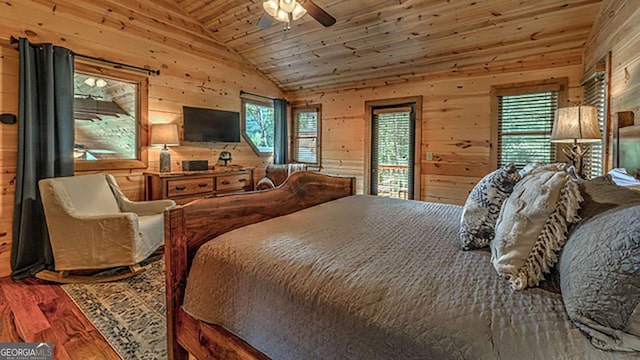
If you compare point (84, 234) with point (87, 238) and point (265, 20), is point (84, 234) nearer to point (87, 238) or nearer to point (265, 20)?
point (87, 238)

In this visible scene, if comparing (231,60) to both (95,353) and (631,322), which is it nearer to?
(95,353)

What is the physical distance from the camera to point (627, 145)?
6.23 feet

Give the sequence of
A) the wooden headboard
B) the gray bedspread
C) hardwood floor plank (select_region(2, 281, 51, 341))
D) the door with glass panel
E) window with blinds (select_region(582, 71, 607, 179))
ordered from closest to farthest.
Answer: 1. the gray bedspread
2. the wooden headboard
3. hardwood floor plank (select_region(2, 281, 51, 341))
4. window with blinds (select_region(582, 71, 607, 179))
5. the door with glass panel

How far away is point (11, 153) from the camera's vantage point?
9.92 feet

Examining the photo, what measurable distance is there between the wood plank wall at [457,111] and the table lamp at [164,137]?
9.31 feet

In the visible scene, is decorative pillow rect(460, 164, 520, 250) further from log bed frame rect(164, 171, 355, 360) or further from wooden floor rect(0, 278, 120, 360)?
wooden floor rect(0, 278, 120, 360)

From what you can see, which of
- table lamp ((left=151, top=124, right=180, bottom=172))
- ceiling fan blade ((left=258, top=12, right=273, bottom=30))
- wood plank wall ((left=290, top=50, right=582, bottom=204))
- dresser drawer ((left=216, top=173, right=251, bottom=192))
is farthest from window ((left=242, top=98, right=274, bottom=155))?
ceiling fan blade ((left=258, top=12, right=273, bottom=30))

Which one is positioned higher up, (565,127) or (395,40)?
(395,40)

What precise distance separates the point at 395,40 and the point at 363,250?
342 cm

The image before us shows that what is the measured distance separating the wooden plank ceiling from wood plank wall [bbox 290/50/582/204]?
0.15m

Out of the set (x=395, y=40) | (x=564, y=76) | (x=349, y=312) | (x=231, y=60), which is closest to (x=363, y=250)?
(x=349, y=312)

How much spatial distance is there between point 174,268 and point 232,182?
311cm

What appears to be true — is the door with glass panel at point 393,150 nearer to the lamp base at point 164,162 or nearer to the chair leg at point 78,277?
the lamp base at point 164,162

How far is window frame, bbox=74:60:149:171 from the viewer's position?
3.48 m
